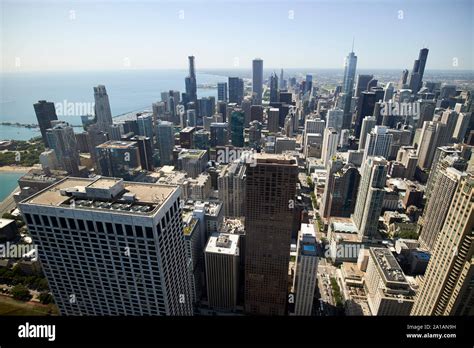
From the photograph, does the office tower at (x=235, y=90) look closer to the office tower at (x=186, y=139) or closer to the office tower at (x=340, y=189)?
the office tower at (x=186, y=139)

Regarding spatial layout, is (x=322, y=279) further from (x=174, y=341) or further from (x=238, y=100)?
(x=238, y=100)

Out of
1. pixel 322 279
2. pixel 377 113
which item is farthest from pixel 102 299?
pixel 377 113

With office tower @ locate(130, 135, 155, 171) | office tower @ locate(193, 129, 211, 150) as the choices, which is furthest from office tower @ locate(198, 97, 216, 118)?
office tower @ locate(130, 135, 155, 171)

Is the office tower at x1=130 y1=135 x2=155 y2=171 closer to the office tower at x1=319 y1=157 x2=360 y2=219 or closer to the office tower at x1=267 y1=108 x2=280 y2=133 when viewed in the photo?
the office tower at x1=319 y1=157 x2=360 y2=219

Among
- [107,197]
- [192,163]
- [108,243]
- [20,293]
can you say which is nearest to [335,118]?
[192,163]

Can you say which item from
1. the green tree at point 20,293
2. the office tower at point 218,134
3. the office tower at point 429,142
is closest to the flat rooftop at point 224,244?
the green tree at point 20,293

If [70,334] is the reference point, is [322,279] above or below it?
below
